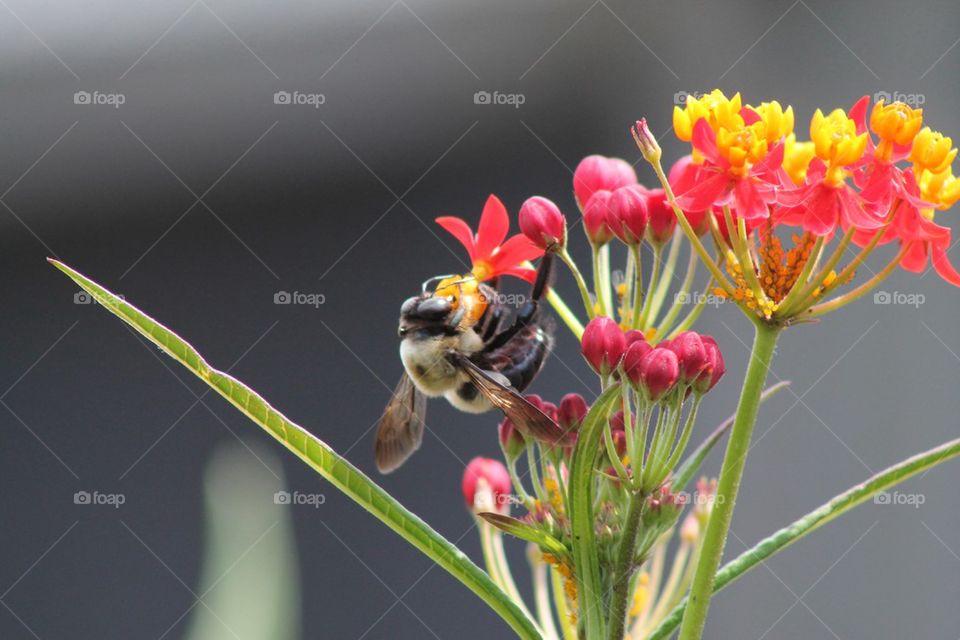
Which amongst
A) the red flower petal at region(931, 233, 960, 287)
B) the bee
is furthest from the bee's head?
the red flower petal at region(931, 233, 960, 287)

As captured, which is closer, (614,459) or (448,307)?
(614,459)

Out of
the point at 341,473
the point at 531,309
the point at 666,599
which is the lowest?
the point at 666,599

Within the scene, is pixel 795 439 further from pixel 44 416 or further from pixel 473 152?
pixel 44 416

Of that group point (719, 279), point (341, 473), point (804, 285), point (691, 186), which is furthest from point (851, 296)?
point (341, 473)

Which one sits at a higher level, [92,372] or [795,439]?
[92,372]

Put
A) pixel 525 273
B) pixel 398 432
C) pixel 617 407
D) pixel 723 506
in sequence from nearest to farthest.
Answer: pixel 723 506, pixel 617 407, pixel 525 273, pixel 398 432

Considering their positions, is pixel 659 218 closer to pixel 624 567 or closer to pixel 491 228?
pixel 491 228

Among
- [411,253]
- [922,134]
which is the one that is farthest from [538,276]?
[411,253]
